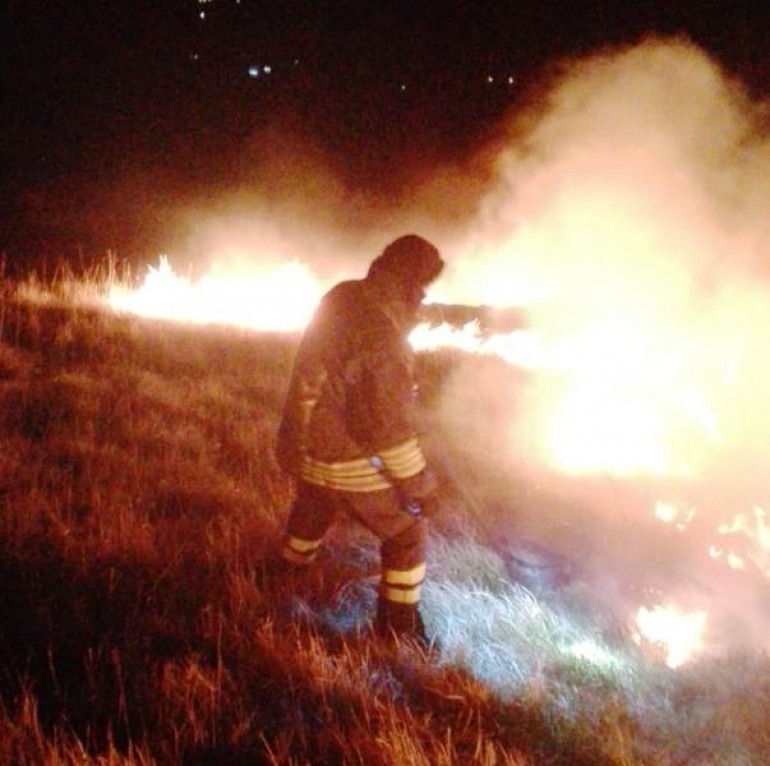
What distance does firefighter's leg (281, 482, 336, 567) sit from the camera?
3768 millimetres

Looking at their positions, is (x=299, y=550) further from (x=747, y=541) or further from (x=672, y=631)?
(x=747, y=541)

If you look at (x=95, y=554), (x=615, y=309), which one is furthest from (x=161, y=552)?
(x=615, y=309)

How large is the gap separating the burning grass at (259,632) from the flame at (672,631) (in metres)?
0.12

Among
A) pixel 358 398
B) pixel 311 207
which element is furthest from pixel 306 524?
pixel 311 207

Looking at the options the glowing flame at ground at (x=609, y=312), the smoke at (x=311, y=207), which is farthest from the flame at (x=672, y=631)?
the smoke at (x=311, y=207)

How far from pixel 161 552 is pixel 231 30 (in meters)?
27.5

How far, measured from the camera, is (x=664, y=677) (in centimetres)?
422

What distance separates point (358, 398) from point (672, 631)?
2880 mm

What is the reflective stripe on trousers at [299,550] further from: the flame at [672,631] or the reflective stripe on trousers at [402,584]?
the flame at [672,631]

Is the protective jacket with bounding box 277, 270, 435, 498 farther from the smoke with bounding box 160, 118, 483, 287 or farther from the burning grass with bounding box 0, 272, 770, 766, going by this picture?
the smoke with bounding box 160, 118, 483, 287

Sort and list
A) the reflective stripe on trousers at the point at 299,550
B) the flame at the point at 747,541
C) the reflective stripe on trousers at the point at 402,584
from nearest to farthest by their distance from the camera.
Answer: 1. the reflective stripe on trousers at the point at 402,584
2. the reflective stripe on trousers at the point at 299,550
3. the flame at the point at 747,541

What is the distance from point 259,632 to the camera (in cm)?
337

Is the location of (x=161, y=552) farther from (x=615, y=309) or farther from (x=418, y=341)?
(x=615, y=309)

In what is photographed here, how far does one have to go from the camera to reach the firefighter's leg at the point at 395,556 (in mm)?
3549
